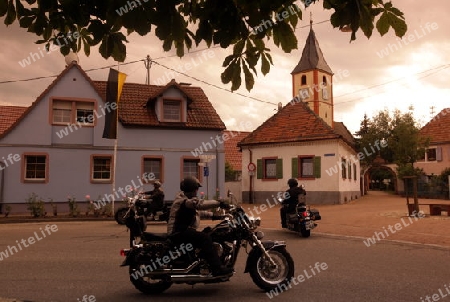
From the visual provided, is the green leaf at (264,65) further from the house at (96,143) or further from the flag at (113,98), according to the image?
the flag at (113,98)

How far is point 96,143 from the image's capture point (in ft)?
74.6

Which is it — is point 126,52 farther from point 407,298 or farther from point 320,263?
point 320,263

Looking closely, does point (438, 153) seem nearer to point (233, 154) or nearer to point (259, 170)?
point (233, 154)

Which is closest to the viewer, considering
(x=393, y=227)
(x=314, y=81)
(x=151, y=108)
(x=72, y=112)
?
(x=393, y=227)

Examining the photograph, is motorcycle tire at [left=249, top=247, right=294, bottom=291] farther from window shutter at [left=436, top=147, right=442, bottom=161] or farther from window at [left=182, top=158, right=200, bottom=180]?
window shutter at [left=436, top=147, right=442, bottom=161]

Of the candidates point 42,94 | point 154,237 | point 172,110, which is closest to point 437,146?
point 172,110

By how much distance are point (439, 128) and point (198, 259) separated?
42.2 metres

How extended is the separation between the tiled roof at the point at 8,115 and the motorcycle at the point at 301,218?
17278 mm

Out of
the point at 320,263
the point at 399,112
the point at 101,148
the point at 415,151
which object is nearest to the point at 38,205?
the point at 101,148

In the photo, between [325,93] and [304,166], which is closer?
[304,166]

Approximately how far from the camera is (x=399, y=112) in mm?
49062

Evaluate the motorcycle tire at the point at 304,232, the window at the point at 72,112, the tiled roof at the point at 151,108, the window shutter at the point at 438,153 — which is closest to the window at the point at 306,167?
the tiled roof at the point at 151,108

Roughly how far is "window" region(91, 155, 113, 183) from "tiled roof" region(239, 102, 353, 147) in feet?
35.7

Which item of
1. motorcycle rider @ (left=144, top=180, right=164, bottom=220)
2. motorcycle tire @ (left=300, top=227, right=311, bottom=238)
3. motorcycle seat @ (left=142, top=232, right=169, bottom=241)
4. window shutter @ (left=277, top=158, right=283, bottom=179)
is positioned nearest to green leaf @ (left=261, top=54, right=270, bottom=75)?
motorcycle seat @ (left=142, top=232, right=169, bottom=241)
